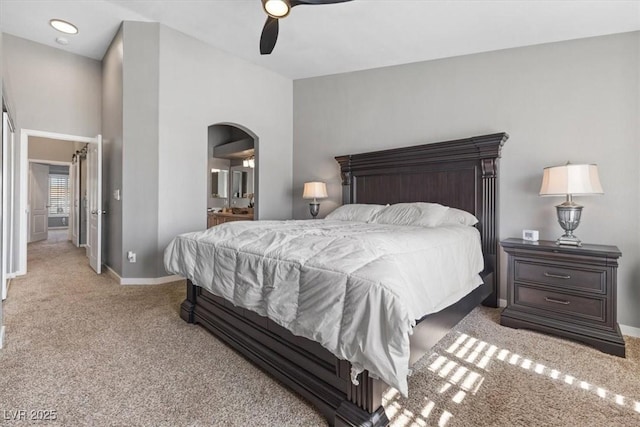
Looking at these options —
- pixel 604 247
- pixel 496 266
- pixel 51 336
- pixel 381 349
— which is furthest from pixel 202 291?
pixel 604 247

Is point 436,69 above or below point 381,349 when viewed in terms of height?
above

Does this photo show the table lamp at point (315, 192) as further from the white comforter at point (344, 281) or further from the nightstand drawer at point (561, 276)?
the nightstand drawer at point (561, 276)

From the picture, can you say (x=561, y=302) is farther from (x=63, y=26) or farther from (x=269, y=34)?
(x=63, y=26)

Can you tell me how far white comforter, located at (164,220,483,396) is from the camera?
3.87 feet

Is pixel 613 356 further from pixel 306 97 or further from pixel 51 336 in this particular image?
pixel 306 97

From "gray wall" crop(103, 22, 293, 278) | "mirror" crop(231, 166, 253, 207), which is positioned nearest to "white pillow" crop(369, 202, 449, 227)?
"gray wall" crop(103, 22, 293, 278)

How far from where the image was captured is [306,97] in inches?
190

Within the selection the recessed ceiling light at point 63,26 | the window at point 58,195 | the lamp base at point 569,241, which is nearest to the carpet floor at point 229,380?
the lamp base at point 569,241

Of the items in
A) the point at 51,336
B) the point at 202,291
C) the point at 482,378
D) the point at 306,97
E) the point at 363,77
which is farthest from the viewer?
the point at 306,97

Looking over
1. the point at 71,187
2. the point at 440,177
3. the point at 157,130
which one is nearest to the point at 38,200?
the point at 71,187

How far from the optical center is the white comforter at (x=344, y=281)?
3.87 feet

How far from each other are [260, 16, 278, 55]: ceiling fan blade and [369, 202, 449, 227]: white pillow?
79.1 inches

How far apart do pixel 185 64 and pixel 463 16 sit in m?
3.16

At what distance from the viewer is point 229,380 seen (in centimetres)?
173
